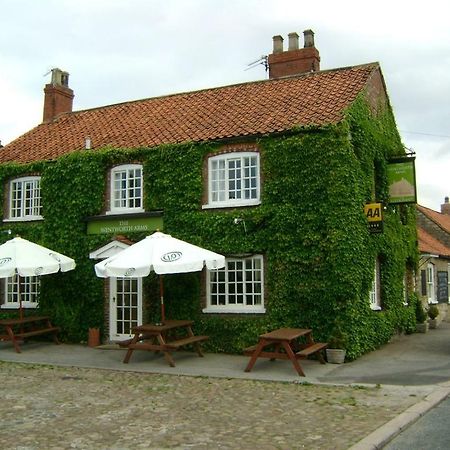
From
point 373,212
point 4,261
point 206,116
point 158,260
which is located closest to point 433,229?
point 373,212

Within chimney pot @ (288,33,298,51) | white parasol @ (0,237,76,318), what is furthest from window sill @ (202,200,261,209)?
chimney pot @ (288,33,298,51)

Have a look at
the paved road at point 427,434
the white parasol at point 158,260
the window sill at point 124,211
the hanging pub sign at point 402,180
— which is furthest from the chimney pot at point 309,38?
the paved road at point 427,434

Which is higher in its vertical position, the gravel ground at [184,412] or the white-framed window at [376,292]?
the white-framed window at [376,292]

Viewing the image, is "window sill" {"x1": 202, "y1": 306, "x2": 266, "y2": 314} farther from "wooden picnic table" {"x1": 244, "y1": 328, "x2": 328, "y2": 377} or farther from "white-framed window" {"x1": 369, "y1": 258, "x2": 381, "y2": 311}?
"white-framed window" {"x1": 369, "y1": 258, "x2": 381, "y2": 311}

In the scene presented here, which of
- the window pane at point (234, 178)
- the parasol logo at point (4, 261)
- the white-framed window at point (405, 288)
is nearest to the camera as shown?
the parasol logo at point (4, 261)

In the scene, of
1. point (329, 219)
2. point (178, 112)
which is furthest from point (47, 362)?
point (178, 112)

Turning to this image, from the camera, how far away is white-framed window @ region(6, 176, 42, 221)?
18.3m

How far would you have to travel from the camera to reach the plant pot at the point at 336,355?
1334 centimetres

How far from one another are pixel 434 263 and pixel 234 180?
1527cm

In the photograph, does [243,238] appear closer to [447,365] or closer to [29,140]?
[447,365]

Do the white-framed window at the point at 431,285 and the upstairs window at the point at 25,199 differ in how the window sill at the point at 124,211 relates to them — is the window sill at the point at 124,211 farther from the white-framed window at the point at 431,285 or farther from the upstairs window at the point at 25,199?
the white-framed window at the point at 431,285

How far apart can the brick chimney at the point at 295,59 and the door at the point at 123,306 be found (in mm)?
8749

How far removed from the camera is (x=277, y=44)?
2016cm

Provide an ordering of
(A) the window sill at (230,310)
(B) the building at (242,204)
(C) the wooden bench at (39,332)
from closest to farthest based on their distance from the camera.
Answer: (B) the building at (242,204), (A) the window sill at (230,310), (C) the wooden bench at (39,332)
